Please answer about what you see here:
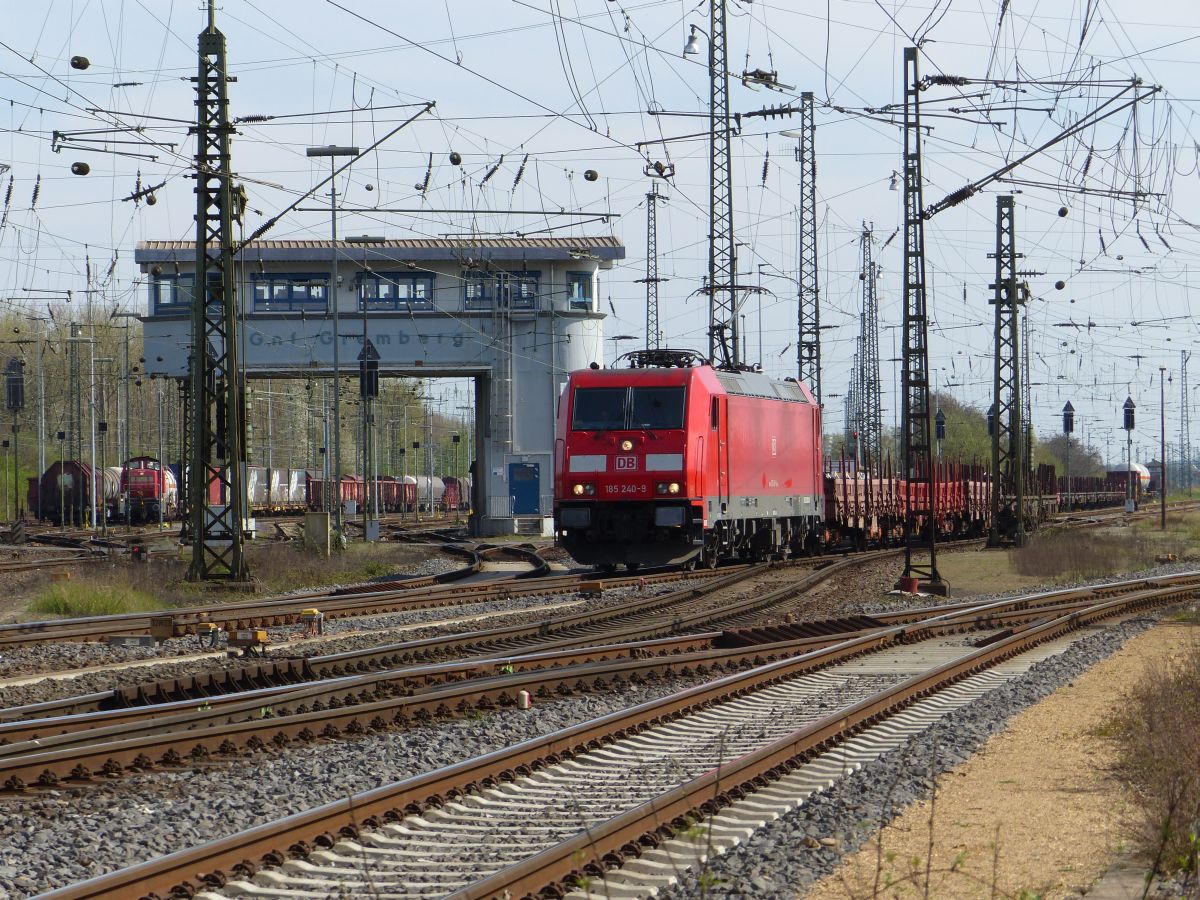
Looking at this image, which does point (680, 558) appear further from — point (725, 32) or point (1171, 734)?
point (1171, 734)

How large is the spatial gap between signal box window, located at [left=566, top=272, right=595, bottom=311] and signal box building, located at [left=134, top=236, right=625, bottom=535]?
0.47 ft

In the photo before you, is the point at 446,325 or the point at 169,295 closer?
the point at 446,325

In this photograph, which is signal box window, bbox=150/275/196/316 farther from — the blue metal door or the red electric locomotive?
the red electric locomotive

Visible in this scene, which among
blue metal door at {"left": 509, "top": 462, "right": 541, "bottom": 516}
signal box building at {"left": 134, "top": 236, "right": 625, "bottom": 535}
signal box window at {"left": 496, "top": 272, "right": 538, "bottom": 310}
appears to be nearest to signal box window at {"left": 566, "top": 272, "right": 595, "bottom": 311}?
signal box building at {"left": 134, "top": 236, "right": 625, "bottom": 535}

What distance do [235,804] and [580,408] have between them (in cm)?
1781

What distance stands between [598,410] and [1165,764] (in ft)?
59.6

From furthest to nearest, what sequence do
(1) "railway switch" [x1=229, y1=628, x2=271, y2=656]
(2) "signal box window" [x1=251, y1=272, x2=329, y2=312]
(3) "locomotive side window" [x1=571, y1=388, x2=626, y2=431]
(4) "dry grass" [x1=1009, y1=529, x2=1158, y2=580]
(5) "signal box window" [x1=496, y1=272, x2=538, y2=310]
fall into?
(5) "signal box window" [x1=496, y1=272, x2=538, y2=310] < (2) "signal box window" [x1=251, y1=272, x2=329, y2=312] < (4) "dry grass" [x1=1009, y1=529, x2=1158, y2=580] < (3) "locomotive side window" [x1=571, y1=388, x2=626, y2=431] < (1) "railway switch" [x1=229, y1=628, x2=271, y2=656]

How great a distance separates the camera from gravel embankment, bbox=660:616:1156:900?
6.45 meters

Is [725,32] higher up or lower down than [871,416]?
higher up

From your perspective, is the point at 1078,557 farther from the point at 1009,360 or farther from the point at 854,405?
the point at 854,405

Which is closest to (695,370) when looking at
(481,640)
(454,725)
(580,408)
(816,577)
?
(580,408)

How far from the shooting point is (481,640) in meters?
16.2

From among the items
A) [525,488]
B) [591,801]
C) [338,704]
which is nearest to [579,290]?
[525,488]

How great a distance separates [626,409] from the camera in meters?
25.3
